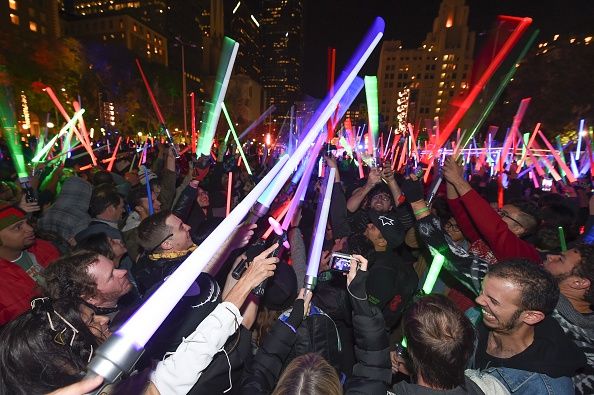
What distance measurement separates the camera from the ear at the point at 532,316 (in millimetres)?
2262

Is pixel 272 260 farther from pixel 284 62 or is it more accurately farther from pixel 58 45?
pixel 284 62

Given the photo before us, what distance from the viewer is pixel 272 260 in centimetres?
212

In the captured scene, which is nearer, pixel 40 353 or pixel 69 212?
pixel 40 353

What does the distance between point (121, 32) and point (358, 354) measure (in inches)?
3925

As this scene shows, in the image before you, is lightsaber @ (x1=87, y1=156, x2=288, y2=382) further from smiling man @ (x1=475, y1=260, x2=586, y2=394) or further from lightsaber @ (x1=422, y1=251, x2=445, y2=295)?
lightsaber @ (x1=422, y1=251, x2=445, y2=295)

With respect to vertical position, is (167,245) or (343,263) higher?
(343,263)

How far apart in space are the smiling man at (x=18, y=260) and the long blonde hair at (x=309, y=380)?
2607 millimetres

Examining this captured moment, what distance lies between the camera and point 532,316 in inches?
89.3

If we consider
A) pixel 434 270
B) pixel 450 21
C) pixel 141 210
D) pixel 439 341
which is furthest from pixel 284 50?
pixel 439 341

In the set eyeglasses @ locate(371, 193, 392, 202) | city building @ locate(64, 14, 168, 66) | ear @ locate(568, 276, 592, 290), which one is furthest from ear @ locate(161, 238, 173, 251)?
city building @ locate(64, 14, 168, 66)

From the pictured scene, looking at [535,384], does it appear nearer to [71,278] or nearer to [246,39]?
[71,278]

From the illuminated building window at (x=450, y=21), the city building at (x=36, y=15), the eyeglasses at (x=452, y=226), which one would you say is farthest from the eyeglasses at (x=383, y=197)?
the illuminated building window at (x=450, y=21)

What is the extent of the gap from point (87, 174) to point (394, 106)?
374 feet

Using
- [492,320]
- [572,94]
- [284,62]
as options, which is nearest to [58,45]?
[492,320]
